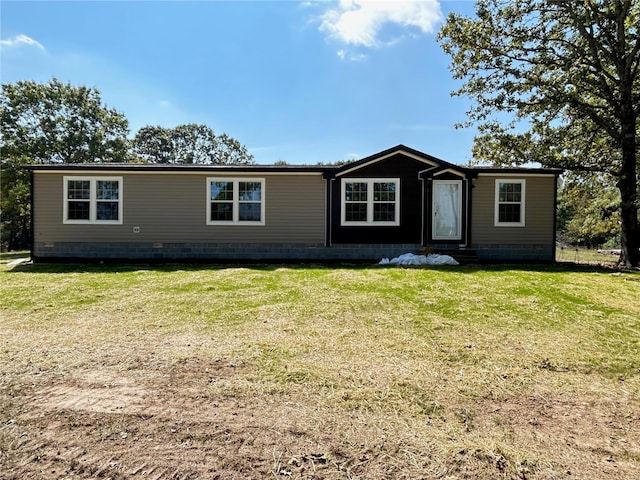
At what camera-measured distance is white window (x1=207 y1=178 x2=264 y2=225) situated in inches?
458

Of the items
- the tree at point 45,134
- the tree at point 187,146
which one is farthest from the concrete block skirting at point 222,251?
the tree at point 187,146

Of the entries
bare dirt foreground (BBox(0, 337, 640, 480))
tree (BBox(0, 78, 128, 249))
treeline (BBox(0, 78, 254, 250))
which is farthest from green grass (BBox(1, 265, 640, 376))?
tree (BBox(0, 78, 128, 249))

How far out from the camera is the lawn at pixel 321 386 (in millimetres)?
2203

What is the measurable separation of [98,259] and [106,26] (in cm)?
849

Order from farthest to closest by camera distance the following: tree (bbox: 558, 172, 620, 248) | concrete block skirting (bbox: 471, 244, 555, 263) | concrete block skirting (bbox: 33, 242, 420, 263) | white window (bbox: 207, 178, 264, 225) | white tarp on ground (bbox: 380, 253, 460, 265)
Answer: tree (bbox: 558, 172, 620, 248) → concrete block skirting (bbox: 471, 244, 555, 263) → white window (bbox: 207, 178, 264, 225) → concrete block skirting (bbox: 33, 242, 420, 263) → white tarp on ground (bbox: 380, 253, 460, 265)

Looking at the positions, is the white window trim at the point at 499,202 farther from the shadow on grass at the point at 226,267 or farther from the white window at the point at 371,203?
the white window at the point at 371,203

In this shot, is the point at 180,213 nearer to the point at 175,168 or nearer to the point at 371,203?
the point at 175,168

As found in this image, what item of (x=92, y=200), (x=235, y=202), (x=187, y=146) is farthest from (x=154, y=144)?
(x=235, y=202)

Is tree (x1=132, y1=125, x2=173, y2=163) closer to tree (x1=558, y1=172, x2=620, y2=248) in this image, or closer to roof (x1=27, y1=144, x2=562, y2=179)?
roof (x1=27, y1=144, x2=562, y2=179)

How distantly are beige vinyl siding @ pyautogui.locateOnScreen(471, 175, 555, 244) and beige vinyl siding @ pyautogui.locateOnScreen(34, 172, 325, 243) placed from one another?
5.34 m

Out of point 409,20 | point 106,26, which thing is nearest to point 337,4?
point 409,20

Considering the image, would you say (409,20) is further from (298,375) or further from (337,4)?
(298,375)

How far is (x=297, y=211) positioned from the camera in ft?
38.4

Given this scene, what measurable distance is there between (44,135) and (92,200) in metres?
22.9
